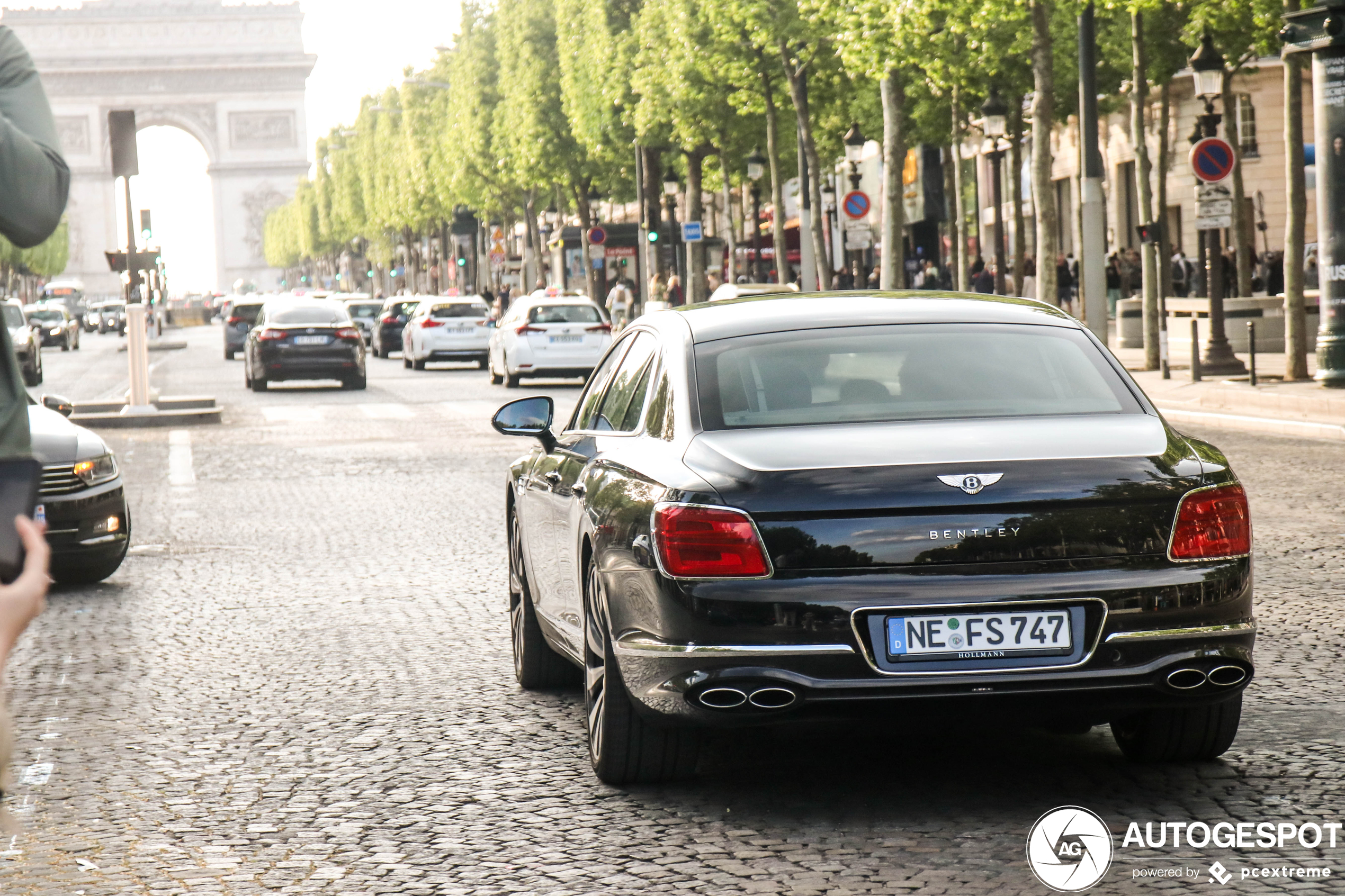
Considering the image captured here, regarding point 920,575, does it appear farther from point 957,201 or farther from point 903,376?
point 957,201

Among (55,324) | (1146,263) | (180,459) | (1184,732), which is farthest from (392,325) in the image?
(1184,732)

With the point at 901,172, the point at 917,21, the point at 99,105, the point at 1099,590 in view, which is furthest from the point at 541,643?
the point at 99,105

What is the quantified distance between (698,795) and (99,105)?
136692mm

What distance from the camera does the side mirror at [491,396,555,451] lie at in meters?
7.08

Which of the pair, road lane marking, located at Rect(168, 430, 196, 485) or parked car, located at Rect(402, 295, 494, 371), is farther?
parked car, located at Rect(402, 295, 494, 371)

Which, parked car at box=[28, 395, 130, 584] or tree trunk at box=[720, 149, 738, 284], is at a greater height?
tree trunk at box=[720, 149, 738, 284]

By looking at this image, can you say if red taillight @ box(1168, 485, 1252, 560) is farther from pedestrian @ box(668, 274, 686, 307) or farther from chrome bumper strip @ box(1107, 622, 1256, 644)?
pedestrian @ box(668, 274, 686, 307)

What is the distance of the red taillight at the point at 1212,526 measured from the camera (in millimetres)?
5117

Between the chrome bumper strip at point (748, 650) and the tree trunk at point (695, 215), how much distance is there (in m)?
45.7

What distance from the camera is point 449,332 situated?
40.7 m

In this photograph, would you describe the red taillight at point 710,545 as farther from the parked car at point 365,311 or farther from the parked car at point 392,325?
the parked car at point 365,311

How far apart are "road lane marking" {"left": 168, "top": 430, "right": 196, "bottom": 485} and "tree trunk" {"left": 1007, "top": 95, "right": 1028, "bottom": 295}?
2064 cm

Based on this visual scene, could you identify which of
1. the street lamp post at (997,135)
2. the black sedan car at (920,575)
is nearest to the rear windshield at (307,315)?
the street lamp post at (997,135)

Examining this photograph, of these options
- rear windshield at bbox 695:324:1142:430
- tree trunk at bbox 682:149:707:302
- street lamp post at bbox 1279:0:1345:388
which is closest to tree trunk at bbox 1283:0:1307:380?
street lamp post at bbox 1279:0:1345:388
